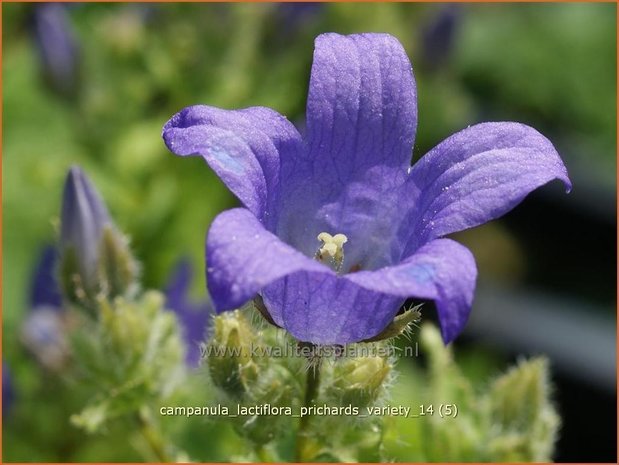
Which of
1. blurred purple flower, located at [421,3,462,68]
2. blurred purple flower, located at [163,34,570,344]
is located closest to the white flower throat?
blurred purple flower, located at [163,34,570,344]

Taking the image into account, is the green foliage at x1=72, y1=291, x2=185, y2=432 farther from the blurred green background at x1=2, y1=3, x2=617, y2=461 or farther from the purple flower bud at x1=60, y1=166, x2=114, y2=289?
the blurred green background at x1=2, y1=3, x2=617, y2=461

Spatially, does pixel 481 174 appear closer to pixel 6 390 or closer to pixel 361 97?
pixel 361 97

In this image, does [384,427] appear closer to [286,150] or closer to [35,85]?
[286,150]

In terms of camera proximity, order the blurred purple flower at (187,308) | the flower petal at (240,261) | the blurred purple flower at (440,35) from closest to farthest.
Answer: the flower petal at (240,261) < the blurred purple flower at (187,308) < the blurred purple flower at (440,35)

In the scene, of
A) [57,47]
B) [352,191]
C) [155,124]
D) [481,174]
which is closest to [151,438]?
[352,191]

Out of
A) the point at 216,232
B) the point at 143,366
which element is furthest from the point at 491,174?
the point at 143,366

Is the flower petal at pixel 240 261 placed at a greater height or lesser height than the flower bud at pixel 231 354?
greater

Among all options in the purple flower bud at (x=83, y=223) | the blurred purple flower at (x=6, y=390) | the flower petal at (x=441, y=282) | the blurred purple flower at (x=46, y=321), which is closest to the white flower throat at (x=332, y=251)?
the flower petal at (x=441, y=282)

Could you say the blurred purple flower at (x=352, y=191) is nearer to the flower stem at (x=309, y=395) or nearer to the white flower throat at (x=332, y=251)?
the white flower throat at (x=332, y=251)
